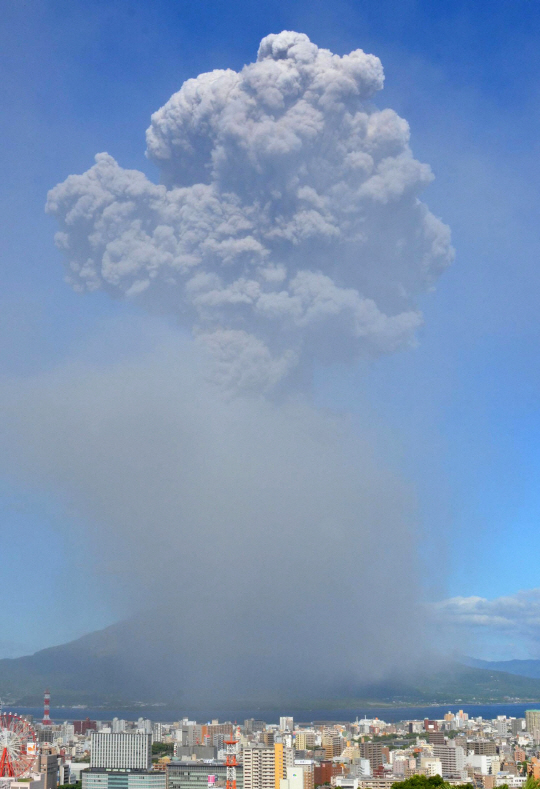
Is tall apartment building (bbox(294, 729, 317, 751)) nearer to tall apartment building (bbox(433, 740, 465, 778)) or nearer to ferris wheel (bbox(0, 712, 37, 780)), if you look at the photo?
tall apartment building (bbox(433, 740, 465, 778))

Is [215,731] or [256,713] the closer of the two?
[215,731]

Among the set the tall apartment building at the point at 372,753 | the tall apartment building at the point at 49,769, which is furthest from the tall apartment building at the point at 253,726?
the tall apartment building at the point at 49,769

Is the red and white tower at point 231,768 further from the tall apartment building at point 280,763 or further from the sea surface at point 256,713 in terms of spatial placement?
the sea surface at point 256,713

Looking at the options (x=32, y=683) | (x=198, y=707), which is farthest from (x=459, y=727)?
(x=32, y=683)

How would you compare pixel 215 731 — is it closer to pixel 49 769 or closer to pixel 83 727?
pixel 83 727

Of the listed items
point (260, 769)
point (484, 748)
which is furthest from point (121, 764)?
point (484, 748)

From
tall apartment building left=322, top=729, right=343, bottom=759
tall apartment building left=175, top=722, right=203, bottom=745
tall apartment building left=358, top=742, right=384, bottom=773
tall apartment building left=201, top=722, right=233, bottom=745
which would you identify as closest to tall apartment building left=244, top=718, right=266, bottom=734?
tall apartment building left=201, top=722, right=233, bottom=745
